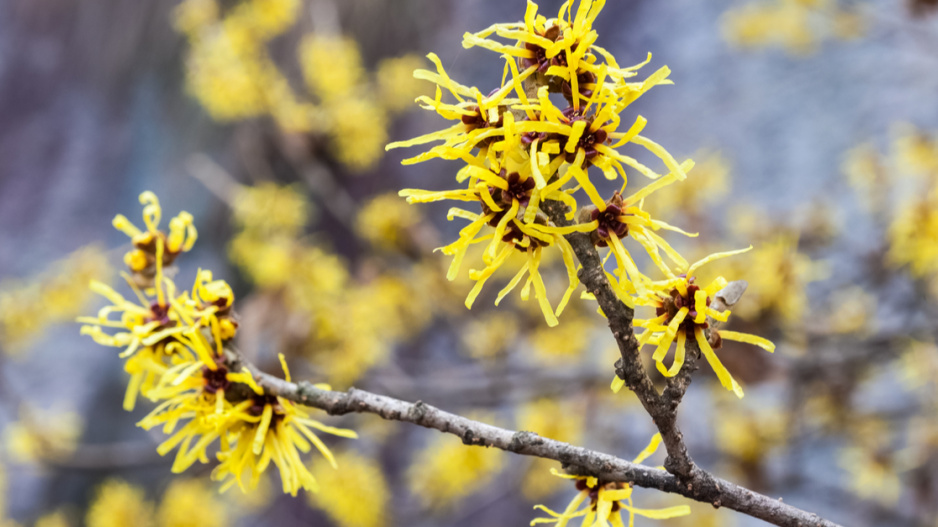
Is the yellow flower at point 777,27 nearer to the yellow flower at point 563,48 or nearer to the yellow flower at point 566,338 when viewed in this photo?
the yellow flower at point 566,338

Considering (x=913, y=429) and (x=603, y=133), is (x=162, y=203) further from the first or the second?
(x=913, y=429)

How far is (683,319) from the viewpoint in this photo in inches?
11.5

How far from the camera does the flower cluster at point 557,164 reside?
27 centimetres

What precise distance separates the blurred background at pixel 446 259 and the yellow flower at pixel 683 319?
532 millimetres

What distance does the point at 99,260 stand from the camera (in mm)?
1254

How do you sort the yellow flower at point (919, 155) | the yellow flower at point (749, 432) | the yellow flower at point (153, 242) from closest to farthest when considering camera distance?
the yellow flower at point (153, 242)
the yellow flower at point (919, 155)
the yellow flower at point (749, 432)

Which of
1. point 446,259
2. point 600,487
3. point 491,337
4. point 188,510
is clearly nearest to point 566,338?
point 491,337

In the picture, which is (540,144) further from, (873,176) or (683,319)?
(873,176)

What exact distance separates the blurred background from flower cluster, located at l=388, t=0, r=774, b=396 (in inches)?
21.6

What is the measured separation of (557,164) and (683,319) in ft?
0.33

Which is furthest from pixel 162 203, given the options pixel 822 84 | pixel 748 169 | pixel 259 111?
pixel 822 84

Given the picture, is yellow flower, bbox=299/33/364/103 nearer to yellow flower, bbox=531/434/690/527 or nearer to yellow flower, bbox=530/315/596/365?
yellow flower, bbox=530/315/596/365

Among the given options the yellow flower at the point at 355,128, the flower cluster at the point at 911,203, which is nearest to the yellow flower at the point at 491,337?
the yellow flower at the point at 355,128

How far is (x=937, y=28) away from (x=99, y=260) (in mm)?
1983
